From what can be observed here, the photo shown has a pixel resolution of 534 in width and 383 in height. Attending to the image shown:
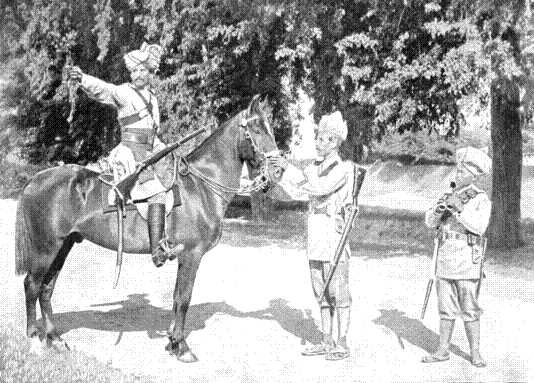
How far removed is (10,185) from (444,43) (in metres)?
17.7

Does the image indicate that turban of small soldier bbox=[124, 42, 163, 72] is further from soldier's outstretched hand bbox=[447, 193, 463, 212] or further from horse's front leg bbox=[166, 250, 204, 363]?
soldier's outstretched hand bbox=[447, 193, 463, 212]

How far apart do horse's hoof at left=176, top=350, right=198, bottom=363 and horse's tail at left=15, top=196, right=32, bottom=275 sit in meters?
1.72

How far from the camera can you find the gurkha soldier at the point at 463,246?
621 cm

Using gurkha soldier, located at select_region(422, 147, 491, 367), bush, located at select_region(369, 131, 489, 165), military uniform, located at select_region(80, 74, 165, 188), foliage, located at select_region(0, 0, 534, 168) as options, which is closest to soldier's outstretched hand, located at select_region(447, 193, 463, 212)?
gurkha soldier, located at select_region(422, 147, 491, 367)

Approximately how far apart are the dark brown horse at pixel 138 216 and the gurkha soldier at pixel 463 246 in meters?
1.69

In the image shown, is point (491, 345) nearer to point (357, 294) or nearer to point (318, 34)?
point (357, 294)

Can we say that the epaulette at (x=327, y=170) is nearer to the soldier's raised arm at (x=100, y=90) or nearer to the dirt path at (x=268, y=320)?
the dirt path at (x=268, y=320)

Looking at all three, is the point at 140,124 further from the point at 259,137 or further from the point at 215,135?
the point at 259,137

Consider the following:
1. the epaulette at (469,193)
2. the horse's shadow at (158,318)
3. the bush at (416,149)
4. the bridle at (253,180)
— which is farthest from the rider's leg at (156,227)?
the bush at (416,149)

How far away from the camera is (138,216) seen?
6812 mm

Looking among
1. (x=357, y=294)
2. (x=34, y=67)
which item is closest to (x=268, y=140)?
(x=357, y=294)

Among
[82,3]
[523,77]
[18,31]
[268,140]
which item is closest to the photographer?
[268,140]

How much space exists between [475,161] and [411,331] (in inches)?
84.2

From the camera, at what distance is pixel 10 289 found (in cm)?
974
